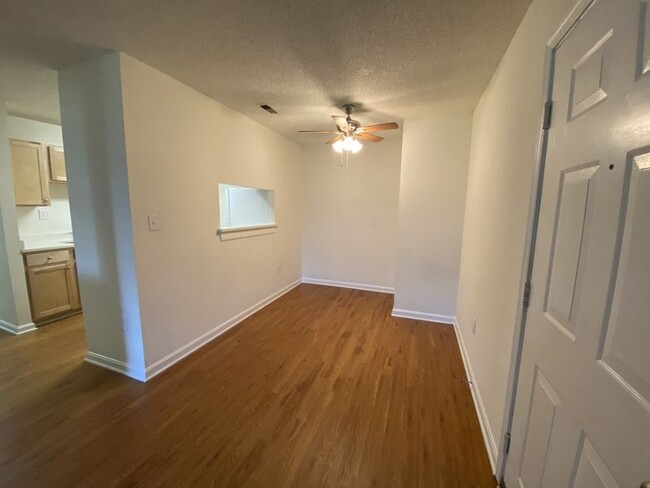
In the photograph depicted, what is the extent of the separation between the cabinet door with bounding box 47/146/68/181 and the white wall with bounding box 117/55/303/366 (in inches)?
90.4

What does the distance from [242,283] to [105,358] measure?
4.60 feet

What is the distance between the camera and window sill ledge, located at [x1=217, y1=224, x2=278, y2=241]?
286 cm

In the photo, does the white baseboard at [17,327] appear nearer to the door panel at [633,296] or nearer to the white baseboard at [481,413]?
the white baseboard at [481,413]

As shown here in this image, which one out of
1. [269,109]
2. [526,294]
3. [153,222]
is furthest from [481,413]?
[269,109]

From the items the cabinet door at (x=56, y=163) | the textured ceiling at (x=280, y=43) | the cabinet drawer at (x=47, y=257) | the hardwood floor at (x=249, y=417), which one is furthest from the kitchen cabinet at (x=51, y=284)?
the textured ceiling at (x=280, y=43)

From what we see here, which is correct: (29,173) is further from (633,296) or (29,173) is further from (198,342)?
(633,296)

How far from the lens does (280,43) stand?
5.50ft

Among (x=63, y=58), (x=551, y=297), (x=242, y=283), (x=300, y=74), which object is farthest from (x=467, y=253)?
(x=63, y=58)

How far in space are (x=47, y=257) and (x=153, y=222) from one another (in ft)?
6.72

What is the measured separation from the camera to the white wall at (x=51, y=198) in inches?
120

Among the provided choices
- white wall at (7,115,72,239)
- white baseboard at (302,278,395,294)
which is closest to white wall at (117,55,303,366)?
white baseboard at (302,278,395,294)

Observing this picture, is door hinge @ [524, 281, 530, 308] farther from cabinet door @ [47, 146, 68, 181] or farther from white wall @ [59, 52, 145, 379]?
cabinet door @ [47, 146, 68, 181]

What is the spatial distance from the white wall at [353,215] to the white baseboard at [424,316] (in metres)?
0.95

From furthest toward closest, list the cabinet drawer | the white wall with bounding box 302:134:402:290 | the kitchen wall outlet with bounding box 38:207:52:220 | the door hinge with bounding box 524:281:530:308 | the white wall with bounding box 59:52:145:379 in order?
the white wall with bounding box 302:134:402:290
the kitchen wall outlet with bounding box 38:207:52:220
the cabinet drawer
the white wall with bounding box 59:52:145:379
the door hinge with bounding box 524:281:530:308
